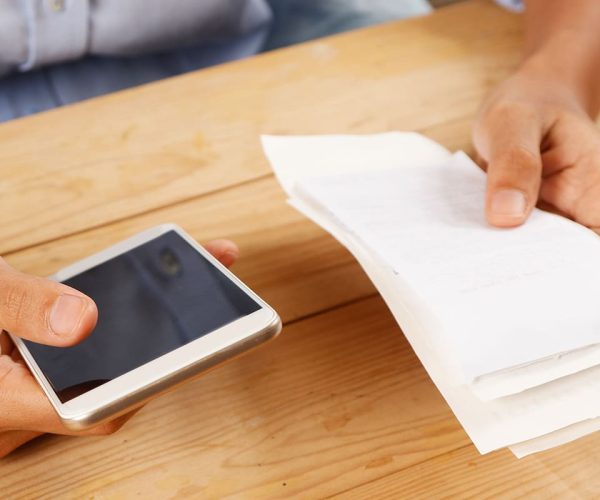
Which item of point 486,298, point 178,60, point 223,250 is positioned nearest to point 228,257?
point 223,250

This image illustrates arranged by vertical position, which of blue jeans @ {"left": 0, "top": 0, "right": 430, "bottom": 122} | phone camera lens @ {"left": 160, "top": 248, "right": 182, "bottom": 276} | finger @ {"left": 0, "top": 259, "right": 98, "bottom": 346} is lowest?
blue jeans @ {"left": 0, "top": 0, "right": 430, "bottom": 122}

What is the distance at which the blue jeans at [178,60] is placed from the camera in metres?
0.94

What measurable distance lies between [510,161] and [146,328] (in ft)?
1.01

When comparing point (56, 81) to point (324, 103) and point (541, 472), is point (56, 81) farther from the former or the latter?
point (541, 472)

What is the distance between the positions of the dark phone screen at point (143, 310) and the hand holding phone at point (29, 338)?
2cm

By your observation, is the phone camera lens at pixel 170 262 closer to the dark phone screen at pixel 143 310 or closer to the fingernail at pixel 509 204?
the dark phone screen at pixel 143 310

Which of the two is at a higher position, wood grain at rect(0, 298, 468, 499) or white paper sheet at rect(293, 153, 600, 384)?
white paper sheet at rect(293, 153, 600, 384)

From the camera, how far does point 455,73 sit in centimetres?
86

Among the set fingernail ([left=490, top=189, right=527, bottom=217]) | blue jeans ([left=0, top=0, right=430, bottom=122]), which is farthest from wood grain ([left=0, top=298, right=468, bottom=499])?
blue jeans ([left=0, top=0, right=430, bottom=122])

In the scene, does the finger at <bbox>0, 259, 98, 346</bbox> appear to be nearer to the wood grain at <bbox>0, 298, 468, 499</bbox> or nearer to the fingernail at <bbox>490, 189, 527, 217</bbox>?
the wood grain at <bbox>0, 298, 468, 499</bbox>

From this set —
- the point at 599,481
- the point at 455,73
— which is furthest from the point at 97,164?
the point at 599,481

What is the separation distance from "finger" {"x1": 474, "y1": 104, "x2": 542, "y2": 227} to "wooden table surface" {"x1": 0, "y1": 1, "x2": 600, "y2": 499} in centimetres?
9

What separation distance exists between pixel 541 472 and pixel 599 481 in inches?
1.3

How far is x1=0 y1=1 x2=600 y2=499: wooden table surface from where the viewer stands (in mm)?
471
